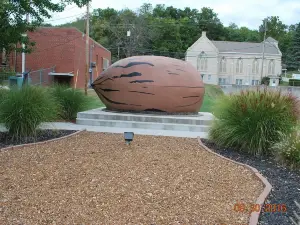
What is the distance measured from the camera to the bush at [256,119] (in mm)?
7042

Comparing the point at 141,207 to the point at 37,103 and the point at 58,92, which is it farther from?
the point at 58,92

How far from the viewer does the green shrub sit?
788 centimetres

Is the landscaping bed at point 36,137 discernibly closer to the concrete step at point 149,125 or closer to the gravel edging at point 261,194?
the concrete step at point 149,125

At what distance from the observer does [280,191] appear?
15.9 ft

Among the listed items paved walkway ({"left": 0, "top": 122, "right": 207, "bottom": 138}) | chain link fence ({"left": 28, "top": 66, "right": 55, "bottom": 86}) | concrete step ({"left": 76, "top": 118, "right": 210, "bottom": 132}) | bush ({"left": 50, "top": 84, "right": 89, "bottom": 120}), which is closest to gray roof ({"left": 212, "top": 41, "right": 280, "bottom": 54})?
chain link fence ({"left": 28, "top": 66, "right": 55, "bottom": 86})

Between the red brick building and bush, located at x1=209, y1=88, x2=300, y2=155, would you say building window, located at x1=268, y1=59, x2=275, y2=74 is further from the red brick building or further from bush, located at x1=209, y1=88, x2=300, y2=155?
bush, located at x1=209, y1=88, x2=300, y2=155

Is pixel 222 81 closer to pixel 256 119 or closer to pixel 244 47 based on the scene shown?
pixel 244 47

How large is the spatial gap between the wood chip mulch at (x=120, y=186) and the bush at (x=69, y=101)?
3652 millimetres

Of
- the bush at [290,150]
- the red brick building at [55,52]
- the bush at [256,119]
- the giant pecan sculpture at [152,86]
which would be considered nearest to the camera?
the bush at [290,150]

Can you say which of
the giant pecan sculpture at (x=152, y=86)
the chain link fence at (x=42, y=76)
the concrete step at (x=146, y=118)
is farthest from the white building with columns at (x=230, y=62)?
the concrete step at (x=146, y=118)

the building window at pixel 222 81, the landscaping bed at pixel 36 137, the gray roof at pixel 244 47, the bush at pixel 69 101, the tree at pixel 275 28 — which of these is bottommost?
→ the landscaping bed at pixel 36 137

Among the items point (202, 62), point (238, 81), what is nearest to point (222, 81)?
point (238, 81)

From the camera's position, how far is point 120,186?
4711 mm

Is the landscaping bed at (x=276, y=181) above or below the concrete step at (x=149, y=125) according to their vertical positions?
below
